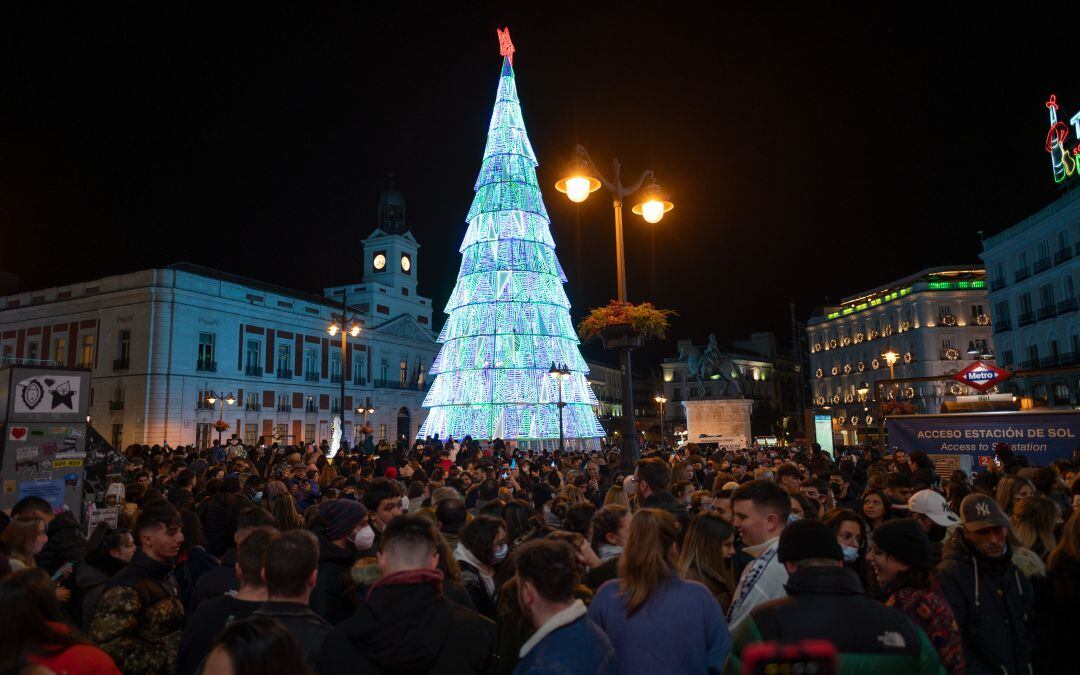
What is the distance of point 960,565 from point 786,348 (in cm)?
11596

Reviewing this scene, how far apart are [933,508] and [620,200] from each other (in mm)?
7569

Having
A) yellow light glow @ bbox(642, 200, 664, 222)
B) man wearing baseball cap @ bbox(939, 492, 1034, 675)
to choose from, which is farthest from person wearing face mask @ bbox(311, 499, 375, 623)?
yellow light glow @ bbox(642, 200, 664, 222)

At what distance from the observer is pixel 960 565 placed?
4328mm

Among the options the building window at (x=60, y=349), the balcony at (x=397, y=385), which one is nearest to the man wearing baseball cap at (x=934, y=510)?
the building window at (x=60, y=349)

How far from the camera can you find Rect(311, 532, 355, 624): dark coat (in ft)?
14.7

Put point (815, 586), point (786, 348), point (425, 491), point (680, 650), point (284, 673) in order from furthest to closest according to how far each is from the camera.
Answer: point (786, 348)
point (425, 491)
point (680, 650)
point (815, 586)
point (284, 673)

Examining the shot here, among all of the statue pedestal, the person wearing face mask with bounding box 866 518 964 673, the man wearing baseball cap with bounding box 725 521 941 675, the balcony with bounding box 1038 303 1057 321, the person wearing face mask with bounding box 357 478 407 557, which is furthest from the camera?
the balcony with bounding box 1038 303 1057 321

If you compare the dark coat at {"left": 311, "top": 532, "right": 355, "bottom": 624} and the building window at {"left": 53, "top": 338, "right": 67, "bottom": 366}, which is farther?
the building window at {"left": 53, "top": 338, "right": 67, "bottom": 366}

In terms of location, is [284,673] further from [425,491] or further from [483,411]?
[483,411]

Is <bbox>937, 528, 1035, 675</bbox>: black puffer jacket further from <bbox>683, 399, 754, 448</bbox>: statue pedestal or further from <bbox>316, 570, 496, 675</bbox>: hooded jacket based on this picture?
<bbox>683, 399, 754, 448</bbox>: statue pedestal

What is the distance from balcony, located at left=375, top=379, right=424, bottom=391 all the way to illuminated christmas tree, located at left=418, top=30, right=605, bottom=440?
30106mm

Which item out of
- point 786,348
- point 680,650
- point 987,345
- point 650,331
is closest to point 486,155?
point 650,331

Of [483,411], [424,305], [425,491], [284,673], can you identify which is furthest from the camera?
[424,305]

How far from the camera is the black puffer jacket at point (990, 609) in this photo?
412 cm
